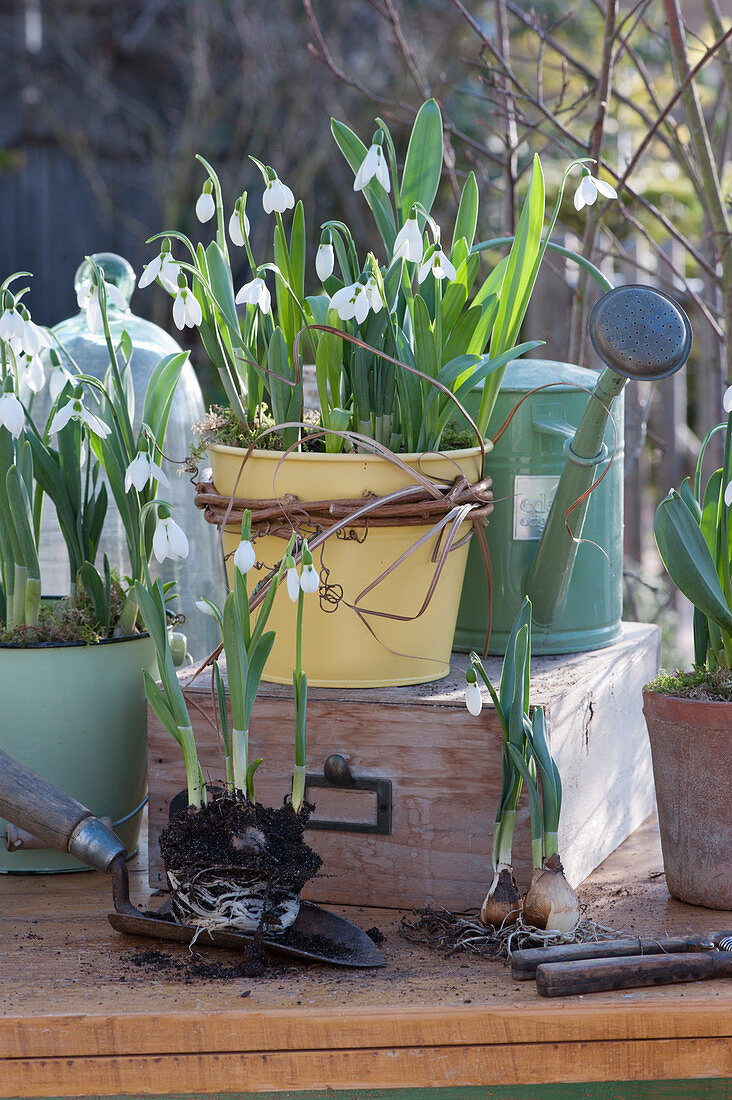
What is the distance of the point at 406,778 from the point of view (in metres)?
0.91

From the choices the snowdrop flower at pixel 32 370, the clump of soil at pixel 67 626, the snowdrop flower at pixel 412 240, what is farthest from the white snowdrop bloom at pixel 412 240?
the clump of soil at pixel 67 626

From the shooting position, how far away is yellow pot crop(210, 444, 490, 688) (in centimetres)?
89

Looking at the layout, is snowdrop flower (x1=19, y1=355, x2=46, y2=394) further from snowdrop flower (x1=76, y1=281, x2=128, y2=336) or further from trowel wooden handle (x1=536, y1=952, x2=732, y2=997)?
trowel wooden handle (x1=536, y1=952, x2=732, y2=997)

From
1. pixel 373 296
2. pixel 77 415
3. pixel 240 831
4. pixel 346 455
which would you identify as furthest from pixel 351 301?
pixel 240 831

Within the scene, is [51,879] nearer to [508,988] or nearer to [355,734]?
[355,734]

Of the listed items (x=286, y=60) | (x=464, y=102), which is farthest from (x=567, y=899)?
(x=286, y=60)

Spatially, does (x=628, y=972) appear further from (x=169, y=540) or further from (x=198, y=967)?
(x=169, y=540)

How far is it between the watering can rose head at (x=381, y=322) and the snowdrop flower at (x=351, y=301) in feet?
0.24

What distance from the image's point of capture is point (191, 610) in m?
1.25

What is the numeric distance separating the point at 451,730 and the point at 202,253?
46cm

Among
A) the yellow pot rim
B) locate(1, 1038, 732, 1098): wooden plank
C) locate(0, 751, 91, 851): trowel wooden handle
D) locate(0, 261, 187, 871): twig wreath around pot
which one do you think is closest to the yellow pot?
the yellow pot rim

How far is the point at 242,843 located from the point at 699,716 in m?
0.37

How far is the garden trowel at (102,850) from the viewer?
2.71 ft

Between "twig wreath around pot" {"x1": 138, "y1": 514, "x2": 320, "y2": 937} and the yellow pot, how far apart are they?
98 mm
